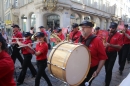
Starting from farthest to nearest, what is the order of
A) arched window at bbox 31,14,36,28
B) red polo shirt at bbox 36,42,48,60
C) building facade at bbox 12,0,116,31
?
1. arched window at bbox 31,14,36,28
2. building facade at bbox 12,0,116,31
3. red polo shirt at bbox 36,42,48,60

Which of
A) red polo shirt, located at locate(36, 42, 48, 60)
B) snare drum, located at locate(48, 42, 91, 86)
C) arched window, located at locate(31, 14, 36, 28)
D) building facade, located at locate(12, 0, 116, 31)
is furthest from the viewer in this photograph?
arched window, located at locate(31, 14, 36, 28)

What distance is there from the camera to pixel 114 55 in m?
4.37

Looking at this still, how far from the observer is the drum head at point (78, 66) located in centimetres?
266

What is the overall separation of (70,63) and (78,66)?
250 mm

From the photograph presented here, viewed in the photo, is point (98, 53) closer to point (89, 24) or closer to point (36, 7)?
point (89, 24)

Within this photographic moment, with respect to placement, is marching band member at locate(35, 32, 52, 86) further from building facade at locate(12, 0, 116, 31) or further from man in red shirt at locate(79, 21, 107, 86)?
building facade at locate(12, 0, 116, 31)

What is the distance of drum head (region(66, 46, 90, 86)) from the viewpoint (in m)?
2.66

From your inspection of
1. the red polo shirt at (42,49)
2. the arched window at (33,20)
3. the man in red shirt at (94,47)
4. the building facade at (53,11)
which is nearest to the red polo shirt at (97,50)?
the man in red shirt at (94,47)

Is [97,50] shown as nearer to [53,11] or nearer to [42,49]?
[42,49]

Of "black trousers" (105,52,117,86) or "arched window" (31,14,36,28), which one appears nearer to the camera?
"black trousers" (105,52,117,86)

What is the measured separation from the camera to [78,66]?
9.29 feet

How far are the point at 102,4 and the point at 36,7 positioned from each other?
1824cm

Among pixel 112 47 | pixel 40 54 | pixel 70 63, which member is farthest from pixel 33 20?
pixel 70 63

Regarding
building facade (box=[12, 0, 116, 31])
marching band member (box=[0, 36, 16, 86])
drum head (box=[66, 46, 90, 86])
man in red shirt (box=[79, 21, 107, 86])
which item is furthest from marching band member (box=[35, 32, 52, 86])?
building facade (box=[12, 0, 116, 31])
